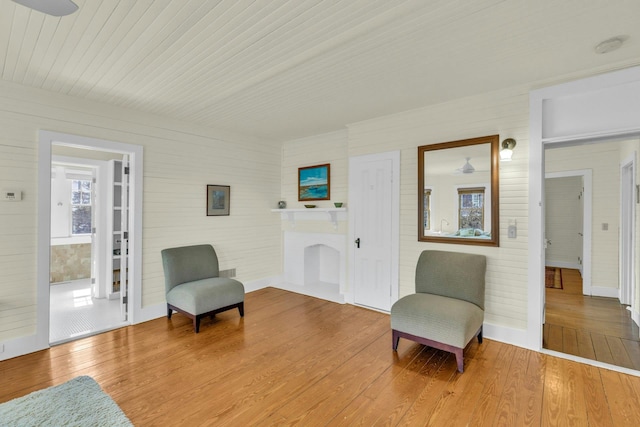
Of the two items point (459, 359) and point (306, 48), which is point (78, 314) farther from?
point (459, 359)

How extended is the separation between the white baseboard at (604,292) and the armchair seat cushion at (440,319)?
3.27 m

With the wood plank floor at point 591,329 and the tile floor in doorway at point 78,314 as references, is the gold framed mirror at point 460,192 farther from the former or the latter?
the tile floor in doorway at point 78,314

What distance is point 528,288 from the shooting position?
10.1 feet

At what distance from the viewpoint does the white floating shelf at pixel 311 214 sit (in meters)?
4.78

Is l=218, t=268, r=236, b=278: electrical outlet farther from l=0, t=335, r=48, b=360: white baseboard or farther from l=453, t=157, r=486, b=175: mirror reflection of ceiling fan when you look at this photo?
l=453, t=157, r=486, b=175: mirror reflection of ceiling fan

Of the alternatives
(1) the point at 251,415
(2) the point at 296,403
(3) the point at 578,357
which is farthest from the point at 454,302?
(1) the point at 251,415

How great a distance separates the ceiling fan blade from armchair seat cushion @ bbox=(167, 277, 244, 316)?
9.17ft

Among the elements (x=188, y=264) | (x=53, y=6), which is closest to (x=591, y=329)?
(x=188, y=264)

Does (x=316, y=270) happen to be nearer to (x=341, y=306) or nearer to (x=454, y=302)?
(x=341, y=306)

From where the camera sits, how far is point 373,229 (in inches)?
168

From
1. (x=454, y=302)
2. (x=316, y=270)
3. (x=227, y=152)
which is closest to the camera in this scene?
(x=454, y=302)

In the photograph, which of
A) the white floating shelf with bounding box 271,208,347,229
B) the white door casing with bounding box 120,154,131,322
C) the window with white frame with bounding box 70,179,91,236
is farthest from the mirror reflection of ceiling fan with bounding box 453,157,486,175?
the window with white frame with bounding box 70,179,91,236

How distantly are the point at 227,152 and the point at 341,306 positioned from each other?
10.0ft

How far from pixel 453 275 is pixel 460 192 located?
981mm
